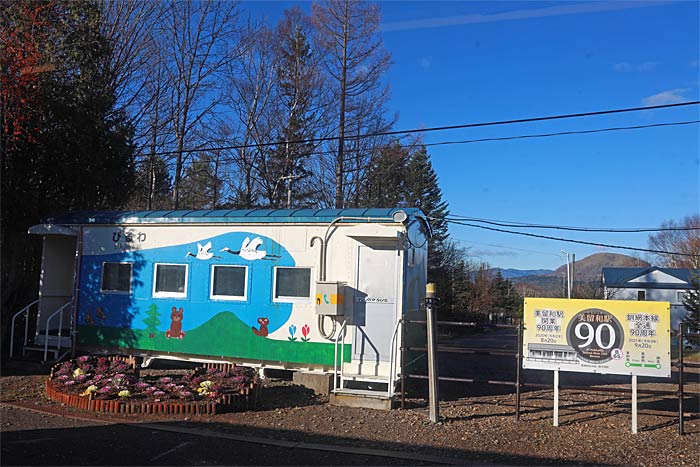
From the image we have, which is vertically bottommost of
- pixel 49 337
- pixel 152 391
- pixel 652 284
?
pixel 152 391

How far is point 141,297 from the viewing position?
36.9ft

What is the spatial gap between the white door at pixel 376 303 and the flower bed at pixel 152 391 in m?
1.85

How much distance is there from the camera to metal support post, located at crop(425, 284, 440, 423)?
7855 mm

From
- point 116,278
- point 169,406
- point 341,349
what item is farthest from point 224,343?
point 116,278

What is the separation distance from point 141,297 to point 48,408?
10.6 feet

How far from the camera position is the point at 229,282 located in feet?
34.8

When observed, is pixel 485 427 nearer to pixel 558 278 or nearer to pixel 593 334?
pixel 593 334

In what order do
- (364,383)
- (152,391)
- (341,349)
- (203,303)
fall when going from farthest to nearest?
(203,303), (364,383), (341,349), (152,391)

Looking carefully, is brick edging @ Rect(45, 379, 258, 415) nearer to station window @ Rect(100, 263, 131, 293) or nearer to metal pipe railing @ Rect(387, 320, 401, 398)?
metal pipe railing @ Rect(387, 320, 401, 398)

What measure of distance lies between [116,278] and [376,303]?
18.0ft

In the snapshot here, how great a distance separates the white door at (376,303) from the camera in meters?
9.41

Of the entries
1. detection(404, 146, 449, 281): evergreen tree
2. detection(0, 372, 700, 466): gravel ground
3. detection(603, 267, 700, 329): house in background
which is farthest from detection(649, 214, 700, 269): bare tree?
detection(0, 372, 700, 466): gravel ground

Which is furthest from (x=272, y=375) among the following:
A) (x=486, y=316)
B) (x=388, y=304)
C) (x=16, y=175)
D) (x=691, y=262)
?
(x=691, y=262)

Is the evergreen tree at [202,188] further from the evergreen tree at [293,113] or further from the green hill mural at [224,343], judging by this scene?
the green hill mural at [224,343]
